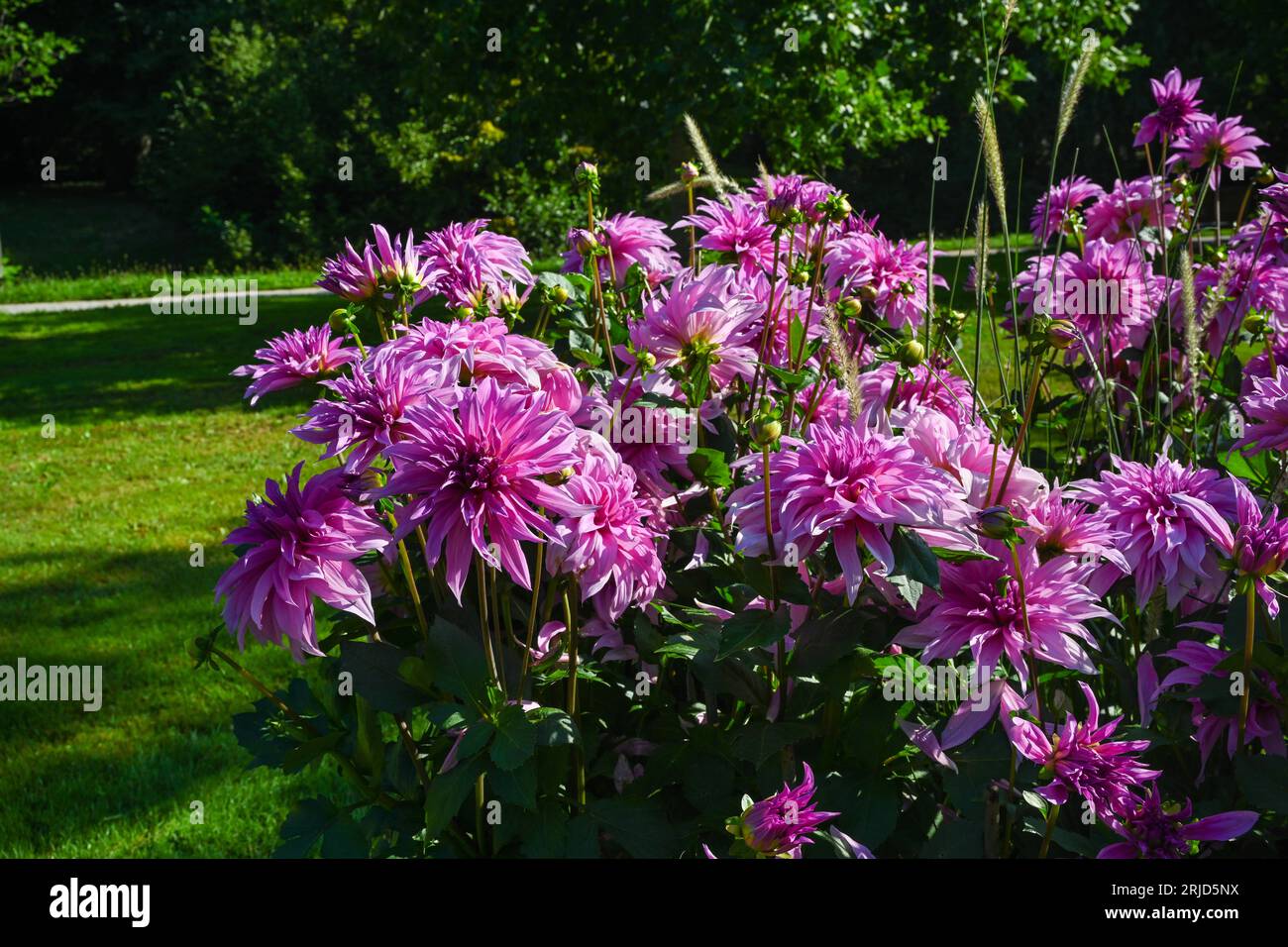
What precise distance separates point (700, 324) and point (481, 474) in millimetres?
538

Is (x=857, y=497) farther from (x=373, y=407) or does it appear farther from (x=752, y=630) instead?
(x=373, y=407)

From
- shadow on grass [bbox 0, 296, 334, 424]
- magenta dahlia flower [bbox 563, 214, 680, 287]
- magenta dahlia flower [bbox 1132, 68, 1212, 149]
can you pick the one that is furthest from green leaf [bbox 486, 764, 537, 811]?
shadow on grass [bbox 0, 296, 334, 424]

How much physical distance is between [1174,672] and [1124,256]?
1.27 metres

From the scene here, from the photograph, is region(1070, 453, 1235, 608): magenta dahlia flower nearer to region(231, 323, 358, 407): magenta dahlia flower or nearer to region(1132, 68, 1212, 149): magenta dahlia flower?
region(231, 323, 358, 407): magenta dahlia flower

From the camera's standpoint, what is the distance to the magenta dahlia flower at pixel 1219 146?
2723mm

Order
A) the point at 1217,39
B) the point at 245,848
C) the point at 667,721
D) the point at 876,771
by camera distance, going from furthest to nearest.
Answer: the point at 1217,39
the point at 245,848
the point at 667,721
the point at 876,771

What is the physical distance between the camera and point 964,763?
158cm

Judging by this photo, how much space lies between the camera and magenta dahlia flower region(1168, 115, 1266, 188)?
272 cm

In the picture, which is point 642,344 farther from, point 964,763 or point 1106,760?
point 1106,760

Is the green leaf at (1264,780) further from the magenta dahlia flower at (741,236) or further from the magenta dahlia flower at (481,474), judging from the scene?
the magenta dahlia flower at (741,236)

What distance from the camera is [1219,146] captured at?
107 inches

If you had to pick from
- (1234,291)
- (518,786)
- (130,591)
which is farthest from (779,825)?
(130,591)

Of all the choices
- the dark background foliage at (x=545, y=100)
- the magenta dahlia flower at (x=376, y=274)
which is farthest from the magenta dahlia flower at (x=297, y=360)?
the dark background foliage at (x=545, y=100)
